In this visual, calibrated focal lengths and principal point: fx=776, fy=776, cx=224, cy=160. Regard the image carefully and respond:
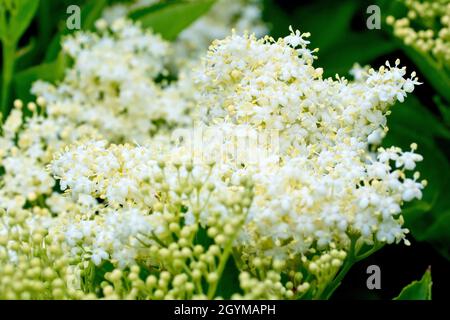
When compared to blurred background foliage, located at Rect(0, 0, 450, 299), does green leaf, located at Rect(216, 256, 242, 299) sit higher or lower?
lower

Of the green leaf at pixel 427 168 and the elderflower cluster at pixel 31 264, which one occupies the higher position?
the green leaf at pixel 427 168

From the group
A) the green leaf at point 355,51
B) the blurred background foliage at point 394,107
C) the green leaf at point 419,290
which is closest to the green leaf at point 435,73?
the blurred background foliage at point 394,107

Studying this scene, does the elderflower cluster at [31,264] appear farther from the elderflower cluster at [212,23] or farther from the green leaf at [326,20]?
the green leaf at [326,20]

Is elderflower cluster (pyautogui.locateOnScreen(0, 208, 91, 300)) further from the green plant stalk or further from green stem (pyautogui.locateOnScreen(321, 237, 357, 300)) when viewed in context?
the green plant stalk

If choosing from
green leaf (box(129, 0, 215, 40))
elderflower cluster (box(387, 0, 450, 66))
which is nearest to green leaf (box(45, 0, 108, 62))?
green leaf (box(129, 0, 215, 40))

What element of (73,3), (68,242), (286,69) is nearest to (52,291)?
(68,242)
